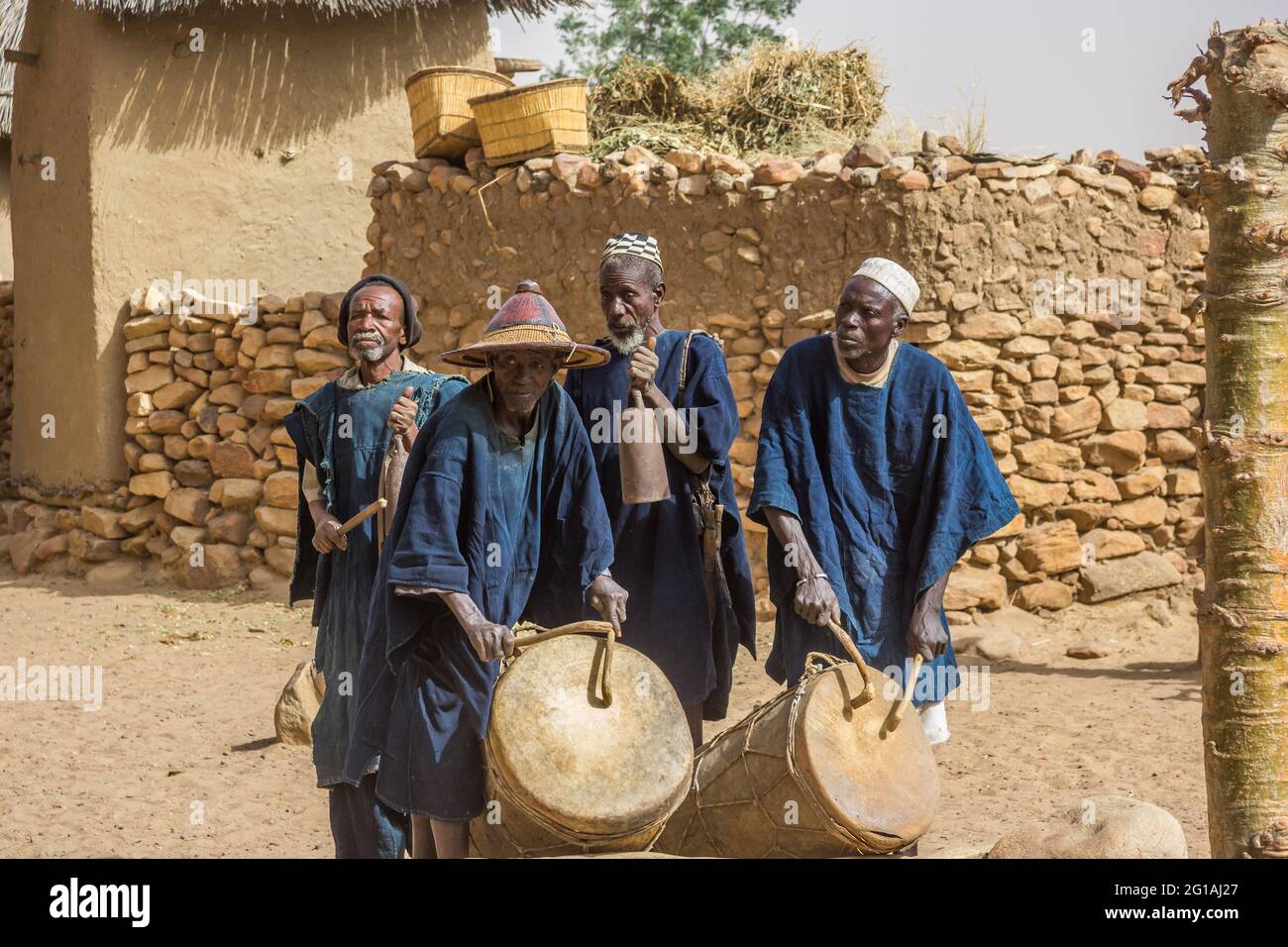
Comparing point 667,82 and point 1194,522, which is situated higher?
point 667,82

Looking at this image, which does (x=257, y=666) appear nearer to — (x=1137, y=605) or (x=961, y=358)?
(x=961, y=358)

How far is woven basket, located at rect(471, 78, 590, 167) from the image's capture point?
27.6ft

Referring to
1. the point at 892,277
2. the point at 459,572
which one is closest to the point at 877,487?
the point at 892,277

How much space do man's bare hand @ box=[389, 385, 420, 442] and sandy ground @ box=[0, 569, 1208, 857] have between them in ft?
5.79

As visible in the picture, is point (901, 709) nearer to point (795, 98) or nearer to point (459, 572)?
point (459, 572)

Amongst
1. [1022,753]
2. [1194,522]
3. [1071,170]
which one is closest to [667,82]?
[1071,170]

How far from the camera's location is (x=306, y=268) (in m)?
10.4

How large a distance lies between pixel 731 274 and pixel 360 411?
13.8ft

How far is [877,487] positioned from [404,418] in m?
1.36

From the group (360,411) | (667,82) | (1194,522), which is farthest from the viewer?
(667,82)

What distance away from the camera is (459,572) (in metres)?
3.41

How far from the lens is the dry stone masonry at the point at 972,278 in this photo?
25.5 feet

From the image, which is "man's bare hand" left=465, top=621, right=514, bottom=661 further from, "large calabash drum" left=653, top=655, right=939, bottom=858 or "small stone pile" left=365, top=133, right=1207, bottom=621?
"small stone pile" left=365, top=133, right=1207, bottom=621

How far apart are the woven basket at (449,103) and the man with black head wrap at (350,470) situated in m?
4.82
